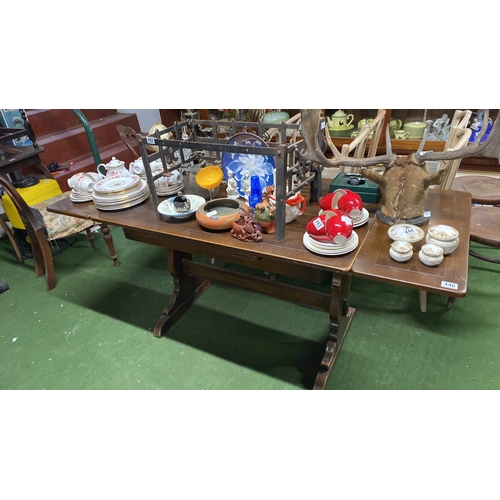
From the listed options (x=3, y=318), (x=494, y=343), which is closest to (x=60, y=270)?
(x=3, y=318)

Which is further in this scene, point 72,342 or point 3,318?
point 3,318

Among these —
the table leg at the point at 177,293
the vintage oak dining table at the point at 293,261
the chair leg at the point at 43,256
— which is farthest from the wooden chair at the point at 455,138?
the chair leg at the point at 43,256

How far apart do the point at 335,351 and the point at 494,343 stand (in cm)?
94

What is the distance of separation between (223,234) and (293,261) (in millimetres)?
409

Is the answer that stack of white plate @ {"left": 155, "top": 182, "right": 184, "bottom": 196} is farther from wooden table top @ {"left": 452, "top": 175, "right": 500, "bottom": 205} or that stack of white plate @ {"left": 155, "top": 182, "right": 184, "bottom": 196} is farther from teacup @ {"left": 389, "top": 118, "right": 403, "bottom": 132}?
teacup @ {"left": 389, "top": 118, "right": 403, "bottom": 132}

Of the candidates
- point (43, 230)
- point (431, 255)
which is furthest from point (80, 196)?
point (431, 255)

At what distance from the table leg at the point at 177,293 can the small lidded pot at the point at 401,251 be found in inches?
52.6

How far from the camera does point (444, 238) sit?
1399 mm

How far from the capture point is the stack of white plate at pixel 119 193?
1.97m

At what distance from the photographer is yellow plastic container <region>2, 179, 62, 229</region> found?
2.80 m

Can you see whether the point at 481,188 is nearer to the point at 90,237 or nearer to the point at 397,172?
the point at 397,172

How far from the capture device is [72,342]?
7.50ft

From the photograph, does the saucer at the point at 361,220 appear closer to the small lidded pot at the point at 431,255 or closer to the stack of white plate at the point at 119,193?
the small lidded pot at the point at 431,255
